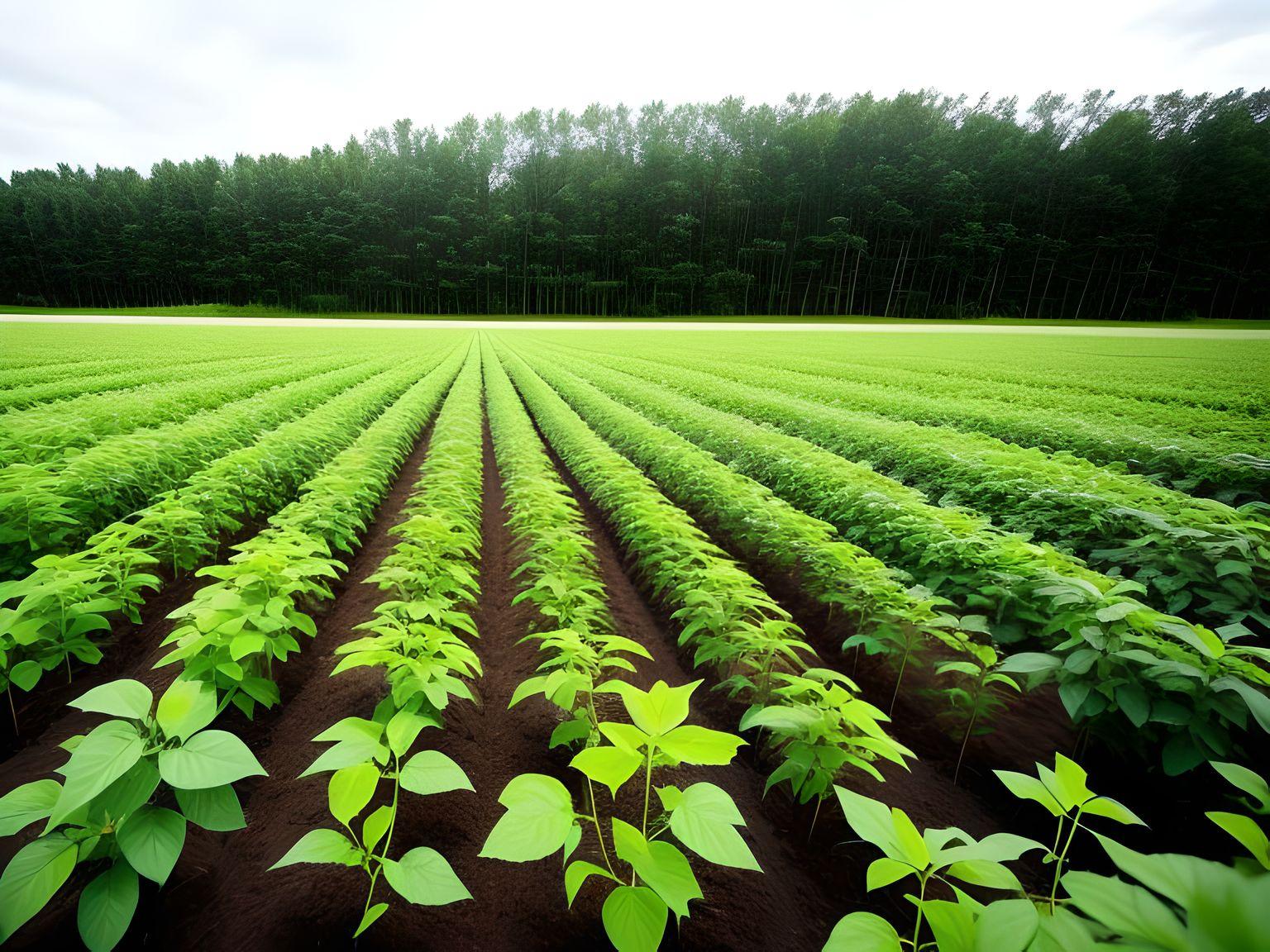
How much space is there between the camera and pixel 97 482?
13.4 ft

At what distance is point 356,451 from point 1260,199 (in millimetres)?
101119

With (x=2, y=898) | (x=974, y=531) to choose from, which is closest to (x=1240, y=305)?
(x=974, y=531)

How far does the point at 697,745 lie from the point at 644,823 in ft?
0.81

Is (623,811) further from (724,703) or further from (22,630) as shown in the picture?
(22,630)

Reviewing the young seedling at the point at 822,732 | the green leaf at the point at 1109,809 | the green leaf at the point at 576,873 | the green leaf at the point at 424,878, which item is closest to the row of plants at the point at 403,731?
the green leaf at the point at 424,878

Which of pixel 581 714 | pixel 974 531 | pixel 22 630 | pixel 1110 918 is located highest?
pixel 1110 918

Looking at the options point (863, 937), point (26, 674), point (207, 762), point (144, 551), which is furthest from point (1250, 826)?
point (144, 551)

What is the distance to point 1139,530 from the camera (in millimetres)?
4172

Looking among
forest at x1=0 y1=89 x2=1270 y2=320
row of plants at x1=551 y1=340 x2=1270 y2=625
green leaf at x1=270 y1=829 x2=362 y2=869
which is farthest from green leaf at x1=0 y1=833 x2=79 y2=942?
forest at x1=0 y1=89 x2=1270 y2=320

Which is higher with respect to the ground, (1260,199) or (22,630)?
(1260,199)

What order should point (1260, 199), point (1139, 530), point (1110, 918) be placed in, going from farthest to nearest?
1. point (1260, 199)
2. point (1139, 530)
3. point (1110, 918)

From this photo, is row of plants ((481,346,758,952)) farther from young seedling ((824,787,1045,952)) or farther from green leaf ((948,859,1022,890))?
green leaf ((948,859,1022,890))

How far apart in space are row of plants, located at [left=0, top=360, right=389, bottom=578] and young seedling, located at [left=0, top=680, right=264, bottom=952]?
292 cm

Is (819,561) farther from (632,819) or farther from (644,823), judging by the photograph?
(644,823)
